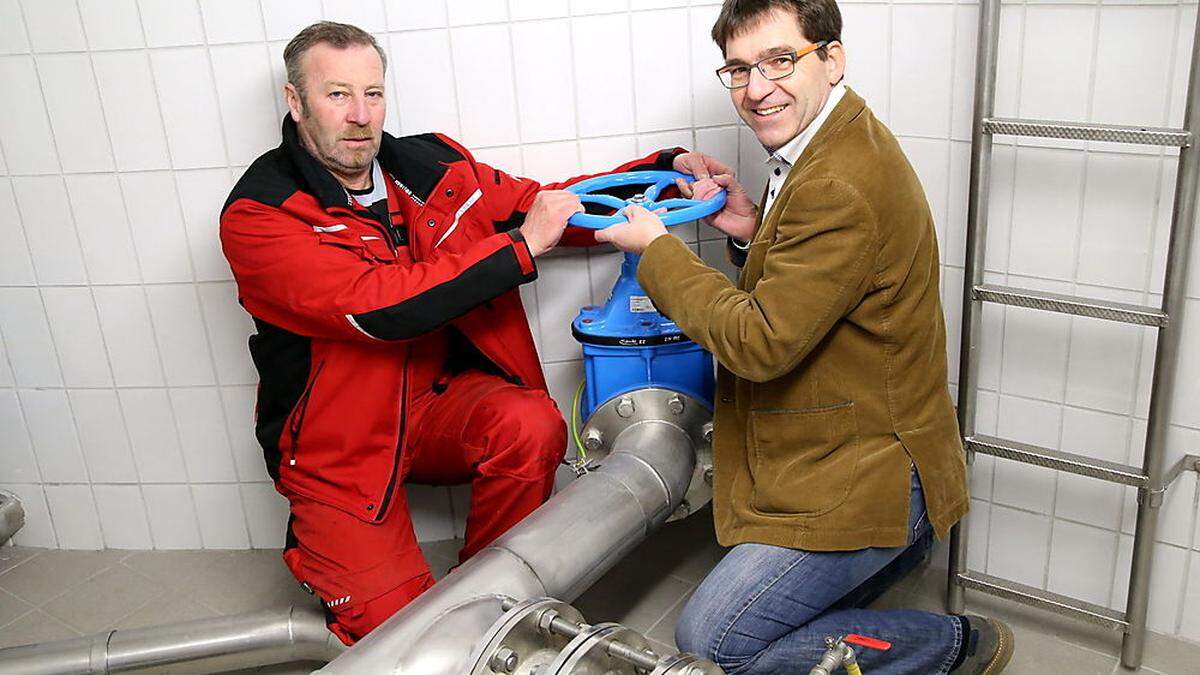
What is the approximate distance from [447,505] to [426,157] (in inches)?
38.5

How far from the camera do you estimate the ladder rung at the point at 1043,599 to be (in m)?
2.27

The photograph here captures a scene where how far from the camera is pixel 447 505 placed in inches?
115

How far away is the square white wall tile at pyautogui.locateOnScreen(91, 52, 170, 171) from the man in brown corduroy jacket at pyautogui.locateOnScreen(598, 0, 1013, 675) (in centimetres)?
123

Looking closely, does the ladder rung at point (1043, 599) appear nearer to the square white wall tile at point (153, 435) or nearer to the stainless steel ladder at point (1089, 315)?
the stainless steel ladder at point (1089, 315)

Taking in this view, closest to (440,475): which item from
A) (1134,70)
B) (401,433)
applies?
(401,433)

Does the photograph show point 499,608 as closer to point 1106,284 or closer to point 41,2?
point 1106,284

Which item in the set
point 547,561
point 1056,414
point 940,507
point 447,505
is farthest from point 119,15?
point 1056,414

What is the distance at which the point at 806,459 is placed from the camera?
189cm

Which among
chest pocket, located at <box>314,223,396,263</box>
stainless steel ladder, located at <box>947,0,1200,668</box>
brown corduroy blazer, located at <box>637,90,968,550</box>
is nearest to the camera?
brown corduroy blazer, located at <box>637,90,968,550</box>

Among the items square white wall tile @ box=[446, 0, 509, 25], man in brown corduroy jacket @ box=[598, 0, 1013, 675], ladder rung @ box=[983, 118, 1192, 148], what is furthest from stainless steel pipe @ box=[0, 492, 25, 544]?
ladder rung @ box=[983, 118, 1192, 148]

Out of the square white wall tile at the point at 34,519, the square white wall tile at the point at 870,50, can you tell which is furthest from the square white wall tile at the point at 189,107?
the square white wall tile at the point at 870,50

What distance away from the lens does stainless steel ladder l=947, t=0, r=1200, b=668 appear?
6.46 ft

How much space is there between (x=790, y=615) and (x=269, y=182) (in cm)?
130

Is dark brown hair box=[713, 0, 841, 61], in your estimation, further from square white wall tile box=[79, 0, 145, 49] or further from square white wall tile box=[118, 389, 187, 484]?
square white wall tile box=[118, 389, 187, 484]
